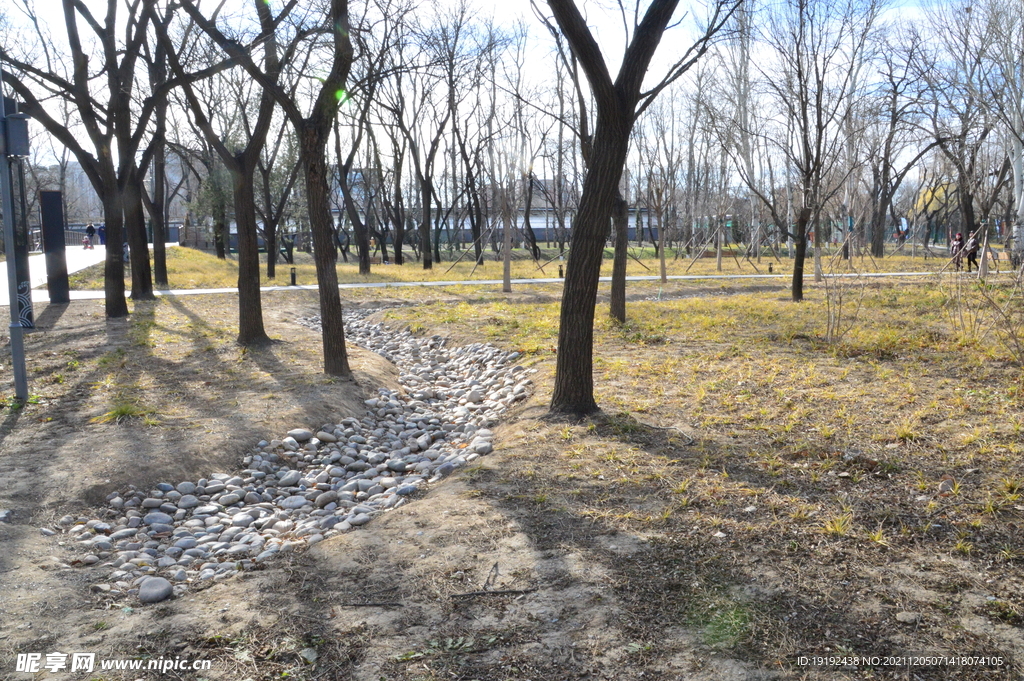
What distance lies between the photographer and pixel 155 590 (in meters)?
3.63

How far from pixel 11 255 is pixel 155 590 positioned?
4.94m

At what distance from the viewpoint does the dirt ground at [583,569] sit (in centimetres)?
296

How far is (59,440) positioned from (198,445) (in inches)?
46.3

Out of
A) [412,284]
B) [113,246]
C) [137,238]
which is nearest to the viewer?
[113,246]

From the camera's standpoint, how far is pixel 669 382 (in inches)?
296

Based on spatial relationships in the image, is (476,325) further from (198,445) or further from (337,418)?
(198,445)

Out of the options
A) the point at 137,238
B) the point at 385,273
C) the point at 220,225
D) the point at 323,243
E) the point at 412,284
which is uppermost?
the point at 220,225

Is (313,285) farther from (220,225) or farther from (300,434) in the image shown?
(220,225)

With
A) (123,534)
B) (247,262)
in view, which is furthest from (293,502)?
(247,262)

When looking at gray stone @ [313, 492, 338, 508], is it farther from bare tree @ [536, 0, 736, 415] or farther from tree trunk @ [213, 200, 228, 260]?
tree trunk @ [213, 200, 228, 260]

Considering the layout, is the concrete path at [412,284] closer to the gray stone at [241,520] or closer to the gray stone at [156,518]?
the gray stone at [156,518]

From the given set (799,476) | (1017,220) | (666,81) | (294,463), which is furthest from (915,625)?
(1017,220)

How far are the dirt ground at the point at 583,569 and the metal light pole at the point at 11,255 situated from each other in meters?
0.92

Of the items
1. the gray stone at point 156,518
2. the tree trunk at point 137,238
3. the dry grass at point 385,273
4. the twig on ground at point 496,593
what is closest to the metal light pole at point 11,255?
the gray stone at point 156,518
